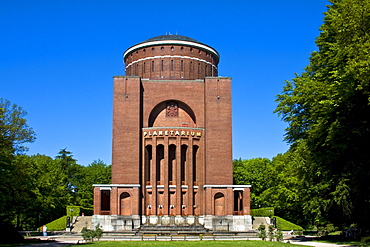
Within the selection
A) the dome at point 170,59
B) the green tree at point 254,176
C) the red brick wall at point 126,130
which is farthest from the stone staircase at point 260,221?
the green tree at point 254,176

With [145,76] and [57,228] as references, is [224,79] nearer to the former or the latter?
[145,76]

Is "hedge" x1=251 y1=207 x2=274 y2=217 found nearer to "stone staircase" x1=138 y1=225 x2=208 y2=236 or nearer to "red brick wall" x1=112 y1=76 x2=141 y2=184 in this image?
"stone staircase" x1=138 y1=225 x2=208 y2=236

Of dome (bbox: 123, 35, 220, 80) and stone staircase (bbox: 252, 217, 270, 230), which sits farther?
dome (bbox: 123, 35, 220, 80)

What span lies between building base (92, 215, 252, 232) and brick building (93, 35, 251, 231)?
0.30 ft

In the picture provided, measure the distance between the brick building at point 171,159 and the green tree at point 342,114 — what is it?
46.9 ft

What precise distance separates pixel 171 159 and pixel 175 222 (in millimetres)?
6239

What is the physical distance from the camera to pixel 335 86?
2314 centimetres

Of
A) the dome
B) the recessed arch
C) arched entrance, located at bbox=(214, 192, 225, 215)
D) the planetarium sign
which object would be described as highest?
the dome

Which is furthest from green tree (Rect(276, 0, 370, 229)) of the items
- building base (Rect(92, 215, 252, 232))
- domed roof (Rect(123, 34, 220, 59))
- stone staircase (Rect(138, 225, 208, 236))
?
domed roof (Rect(123, 34, 220, 59))

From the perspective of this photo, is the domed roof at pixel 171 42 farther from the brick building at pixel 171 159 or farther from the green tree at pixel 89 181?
the green tree at pixel 89 181

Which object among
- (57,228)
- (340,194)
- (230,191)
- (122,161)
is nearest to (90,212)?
(57,228)

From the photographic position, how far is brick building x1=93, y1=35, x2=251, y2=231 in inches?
1692

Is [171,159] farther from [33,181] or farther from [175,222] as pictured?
[33,181]

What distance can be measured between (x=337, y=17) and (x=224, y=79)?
23.0 meters
